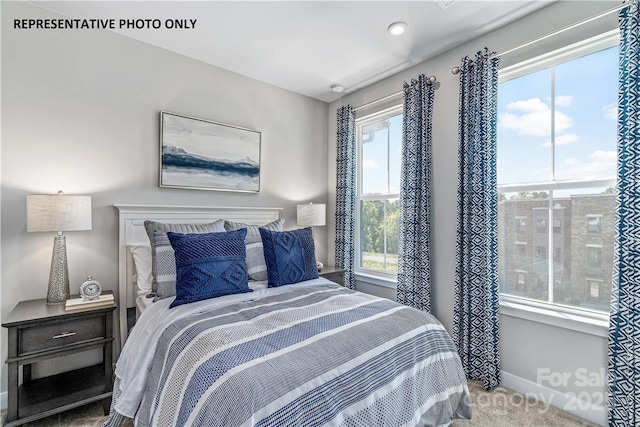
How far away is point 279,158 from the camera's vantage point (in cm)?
346

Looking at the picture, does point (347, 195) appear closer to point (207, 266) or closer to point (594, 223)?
point (207, 266)

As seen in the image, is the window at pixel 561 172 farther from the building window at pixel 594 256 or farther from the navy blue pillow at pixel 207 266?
the navy blue pillow at pixel 207 266

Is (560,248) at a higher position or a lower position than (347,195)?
lower

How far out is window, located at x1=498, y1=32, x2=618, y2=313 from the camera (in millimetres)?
1915

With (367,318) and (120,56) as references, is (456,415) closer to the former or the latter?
(367,318)

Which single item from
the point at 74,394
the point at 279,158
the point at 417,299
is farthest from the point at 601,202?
the point at 74,394

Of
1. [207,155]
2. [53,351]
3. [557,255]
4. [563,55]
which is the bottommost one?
[53,351]

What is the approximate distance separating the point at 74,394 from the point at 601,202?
349 centimetres

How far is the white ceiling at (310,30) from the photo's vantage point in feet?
7.02

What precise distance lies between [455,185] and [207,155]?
224 centimetres

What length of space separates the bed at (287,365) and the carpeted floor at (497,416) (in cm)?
29

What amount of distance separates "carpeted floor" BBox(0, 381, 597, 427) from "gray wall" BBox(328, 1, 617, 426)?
0.17 metres

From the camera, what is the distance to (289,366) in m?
1.19

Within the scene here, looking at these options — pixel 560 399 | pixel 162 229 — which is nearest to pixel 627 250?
pixel 560 399
